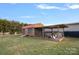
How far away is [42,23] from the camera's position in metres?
7.04

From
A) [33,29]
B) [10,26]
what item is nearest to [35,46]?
[33,29]

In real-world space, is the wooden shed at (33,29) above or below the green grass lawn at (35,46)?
above

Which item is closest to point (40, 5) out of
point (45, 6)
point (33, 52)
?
point (45, 6)

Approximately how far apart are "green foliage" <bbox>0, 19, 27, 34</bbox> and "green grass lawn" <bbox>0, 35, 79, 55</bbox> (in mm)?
65

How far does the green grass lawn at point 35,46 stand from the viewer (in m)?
6.99

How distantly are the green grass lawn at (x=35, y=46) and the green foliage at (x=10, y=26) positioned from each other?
7 centimetres

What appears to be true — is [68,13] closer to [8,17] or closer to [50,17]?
[50,17]

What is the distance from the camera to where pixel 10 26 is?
709 centimetres

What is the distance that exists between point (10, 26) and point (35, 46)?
34 centimetres

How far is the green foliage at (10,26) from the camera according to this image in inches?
276

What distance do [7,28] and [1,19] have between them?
14cm

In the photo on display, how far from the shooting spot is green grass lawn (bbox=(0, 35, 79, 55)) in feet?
22.9

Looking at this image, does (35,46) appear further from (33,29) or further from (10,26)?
(10,26)
